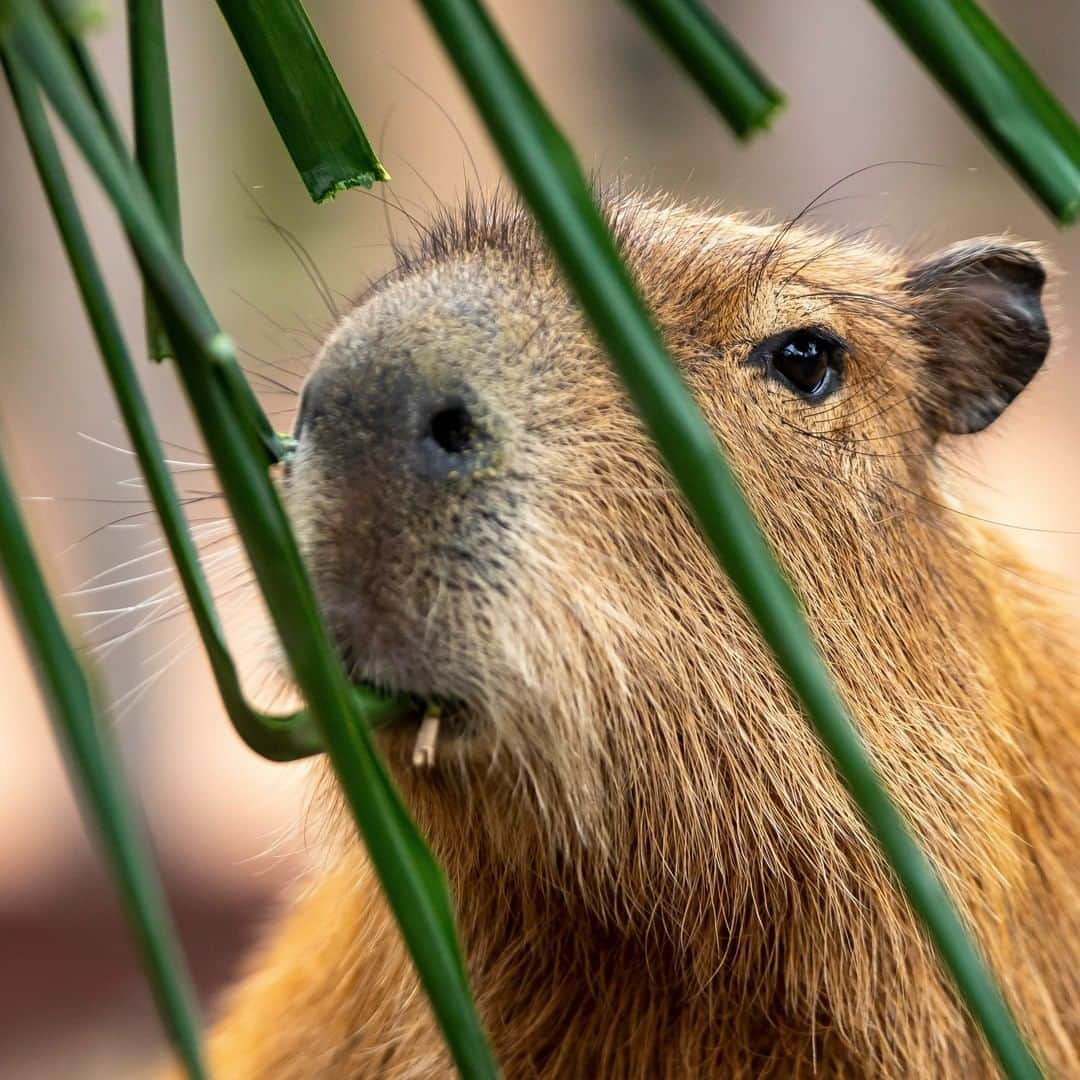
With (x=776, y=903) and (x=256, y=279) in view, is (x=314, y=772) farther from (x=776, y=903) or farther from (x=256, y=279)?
(x=256, y=279)

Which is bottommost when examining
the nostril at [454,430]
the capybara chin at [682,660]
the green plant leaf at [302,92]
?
the capybara chin at [682,660]

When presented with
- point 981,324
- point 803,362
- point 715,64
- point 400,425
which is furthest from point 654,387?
point 981,324

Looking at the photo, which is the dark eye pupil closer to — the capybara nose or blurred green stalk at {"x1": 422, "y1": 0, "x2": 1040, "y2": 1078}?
the capybara nose

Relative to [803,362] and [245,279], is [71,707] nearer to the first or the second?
[803,362]

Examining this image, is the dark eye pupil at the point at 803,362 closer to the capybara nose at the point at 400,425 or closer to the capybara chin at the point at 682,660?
the capybara chin at the point at 682,660

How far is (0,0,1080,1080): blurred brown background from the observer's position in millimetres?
5641

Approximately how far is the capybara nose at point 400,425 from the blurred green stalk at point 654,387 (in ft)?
2.55

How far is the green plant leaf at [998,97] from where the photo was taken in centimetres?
71

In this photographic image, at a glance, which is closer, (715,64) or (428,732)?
(715,64)

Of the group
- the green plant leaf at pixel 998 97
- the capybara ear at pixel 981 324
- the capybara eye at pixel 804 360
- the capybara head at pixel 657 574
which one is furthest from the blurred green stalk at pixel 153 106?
the capybara ear at pixel 981 324

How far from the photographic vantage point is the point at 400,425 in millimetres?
1457

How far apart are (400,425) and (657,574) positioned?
385 millimetres

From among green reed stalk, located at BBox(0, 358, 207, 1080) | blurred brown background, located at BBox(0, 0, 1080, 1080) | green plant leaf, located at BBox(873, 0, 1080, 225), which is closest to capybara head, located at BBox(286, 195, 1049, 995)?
blurred brown background, located at BBox(0, 0, 1080, 1080)

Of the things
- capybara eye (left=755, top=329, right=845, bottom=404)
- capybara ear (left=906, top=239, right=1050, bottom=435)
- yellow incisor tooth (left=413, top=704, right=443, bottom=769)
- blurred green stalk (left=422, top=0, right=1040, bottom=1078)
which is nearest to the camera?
blurred green stalk (left=422, top=0, right=1040, bottom=1078)
